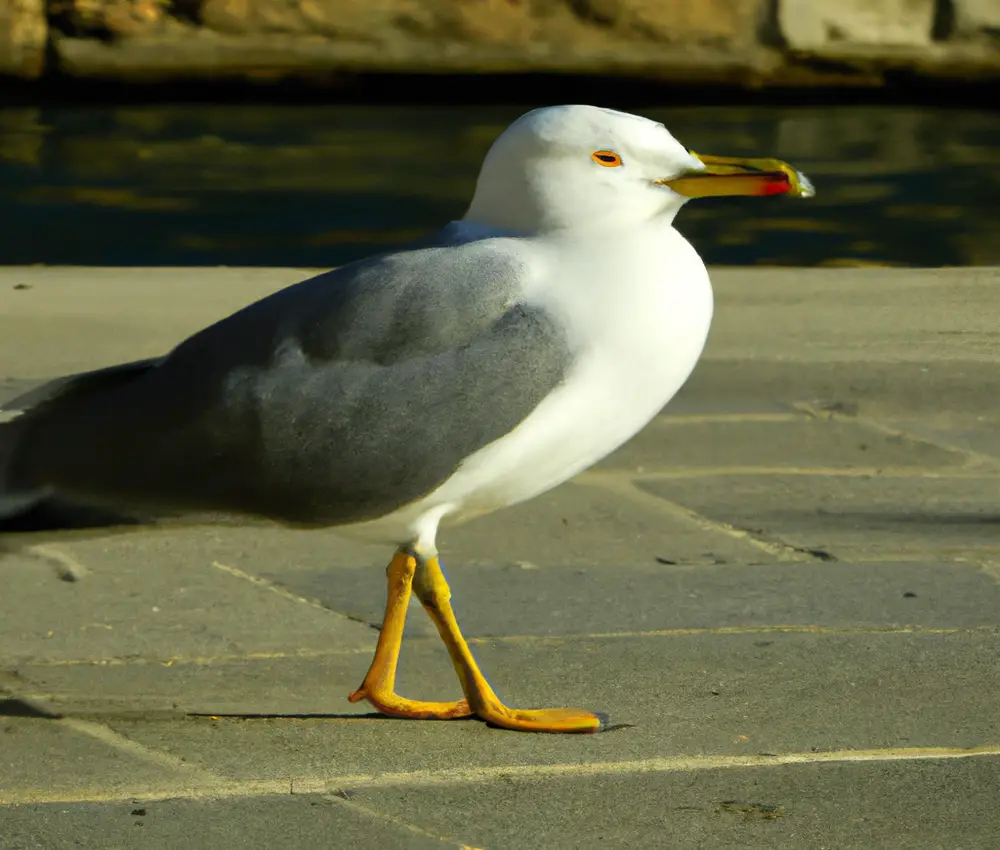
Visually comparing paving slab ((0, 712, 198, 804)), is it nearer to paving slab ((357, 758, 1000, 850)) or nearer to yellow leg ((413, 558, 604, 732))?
paving slab ((357, 758, 1000, 850))

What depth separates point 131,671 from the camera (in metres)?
3.94

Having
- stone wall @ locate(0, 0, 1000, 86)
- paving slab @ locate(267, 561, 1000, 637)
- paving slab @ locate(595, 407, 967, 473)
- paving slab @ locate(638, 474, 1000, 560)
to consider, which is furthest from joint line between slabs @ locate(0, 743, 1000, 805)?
stone wall @ locate(0, 0, 1000, 86)

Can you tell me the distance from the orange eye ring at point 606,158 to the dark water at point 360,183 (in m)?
5.82

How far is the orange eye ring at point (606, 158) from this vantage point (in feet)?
11.4

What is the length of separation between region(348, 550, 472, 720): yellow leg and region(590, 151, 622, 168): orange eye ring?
2.68ft

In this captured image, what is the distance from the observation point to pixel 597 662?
401cm

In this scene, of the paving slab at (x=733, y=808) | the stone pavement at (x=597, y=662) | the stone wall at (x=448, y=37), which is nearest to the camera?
the paving slab at (x=733, y=808)

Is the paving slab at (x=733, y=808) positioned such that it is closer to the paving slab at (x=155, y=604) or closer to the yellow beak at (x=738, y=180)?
the paving slab at (x=155, y=604)

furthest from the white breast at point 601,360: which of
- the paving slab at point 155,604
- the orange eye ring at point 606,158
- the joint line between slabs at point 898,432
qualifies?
the joint line between slabs at point 898,432

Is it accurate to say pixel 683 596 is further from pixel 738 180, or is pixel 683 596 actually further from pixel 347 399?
pixel 347 399

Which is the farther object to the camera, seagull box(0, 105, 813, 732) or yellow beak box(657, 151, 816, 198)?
yellow beak box(657, 151, 816, 198)

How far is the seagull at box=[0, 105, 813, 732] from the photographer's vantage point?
11.0 feet

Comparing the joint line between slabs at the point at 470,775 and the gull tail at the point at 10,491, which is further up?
the gull tail at the point at 10,491

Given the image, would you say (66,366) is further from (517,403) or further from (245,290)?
(517,403)
